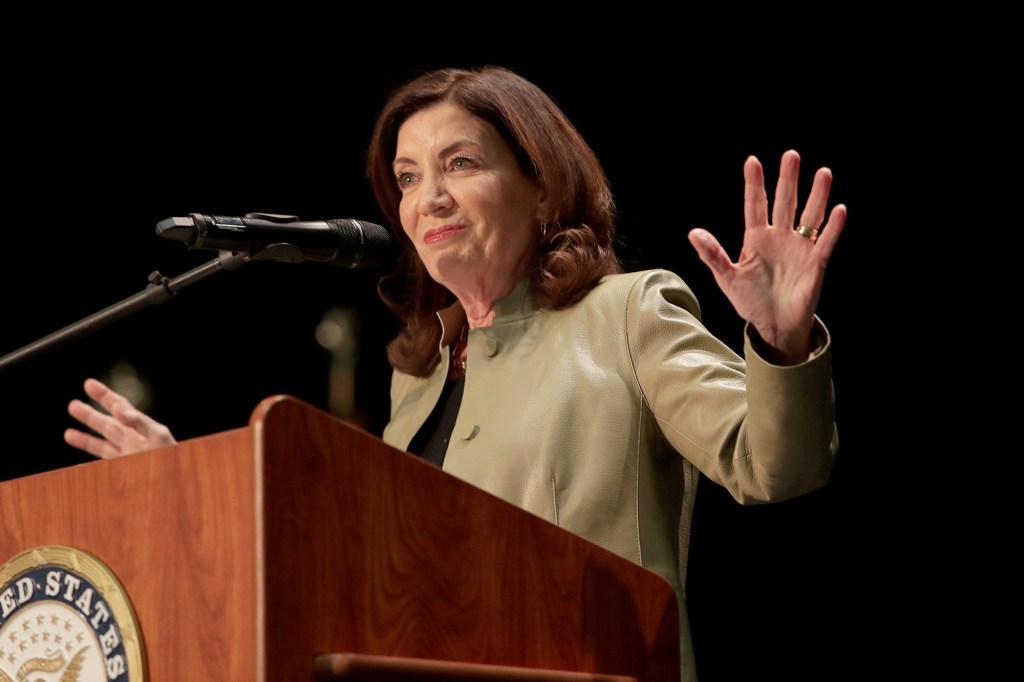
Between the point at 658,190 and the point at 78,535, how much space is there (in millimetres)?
2320

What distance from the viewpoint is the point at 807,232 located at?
148cm

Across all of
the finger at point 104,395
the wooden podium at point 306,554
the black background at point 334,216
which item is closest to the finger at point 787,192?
the wooden podium at point 306,554

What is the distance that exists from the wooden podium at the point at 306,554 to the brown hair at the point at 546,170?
2.92 feet

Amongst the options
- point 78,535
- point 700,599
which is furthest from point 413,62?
point 78,535

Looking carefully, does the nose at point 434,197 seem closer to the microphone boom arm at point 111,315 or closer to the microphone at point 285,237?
the microphone at point 285,237

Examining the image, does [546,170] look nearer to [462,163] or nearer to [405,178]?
[462,163]

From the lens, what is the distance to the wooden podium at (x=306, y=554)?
40.3 inches

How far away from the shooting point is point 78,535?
116cm

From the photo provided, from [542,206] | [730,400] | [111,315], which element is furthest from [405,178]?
[730,400]

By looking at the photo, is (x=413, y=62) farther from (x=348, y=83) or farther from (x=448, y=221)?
(x=448, y=221)

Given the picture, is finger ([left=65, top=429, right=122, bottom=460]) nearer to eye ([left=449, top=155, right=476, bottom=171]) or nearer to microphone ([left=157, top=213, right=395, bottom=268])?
microphone ([left=157, top=213, right=395, bottom=268])

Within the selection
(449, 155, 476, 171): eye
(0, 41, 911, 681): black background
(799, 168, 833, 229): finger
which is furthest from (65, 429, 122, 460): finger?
(0, 41, 911, 681): black background

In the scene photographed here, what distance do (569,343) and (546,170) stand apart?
38 centimetres

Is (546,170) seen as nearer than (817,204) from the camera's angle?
No
